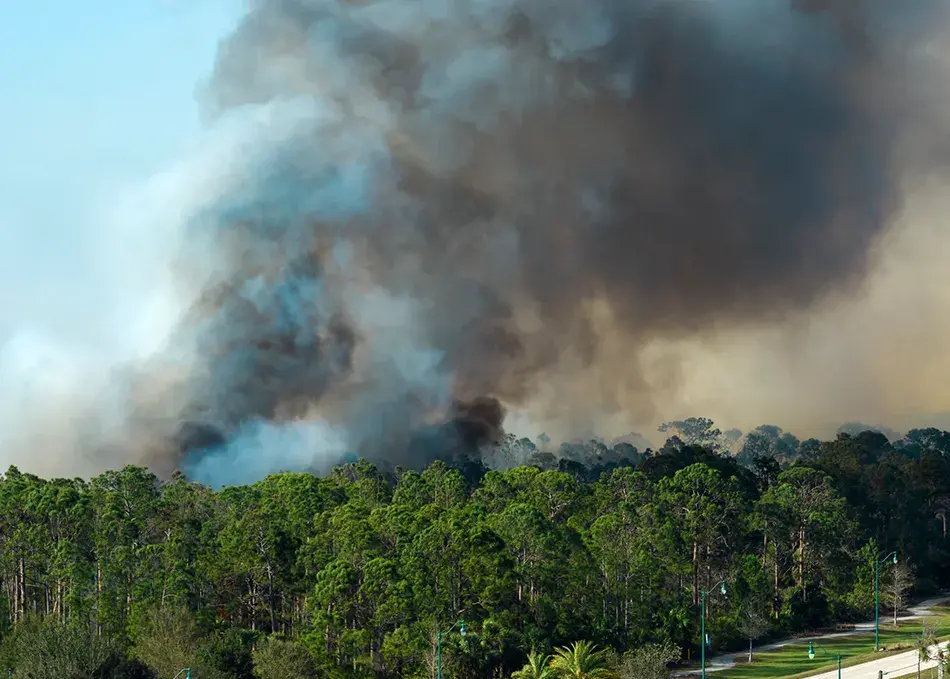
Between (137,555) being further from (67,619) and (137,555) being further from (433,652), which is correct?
(433,652)

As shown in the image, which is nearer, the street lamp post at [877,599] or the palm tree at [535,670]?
the palm tree at [535,670]

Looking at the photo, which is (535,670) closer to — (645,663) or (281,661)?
(645,663)

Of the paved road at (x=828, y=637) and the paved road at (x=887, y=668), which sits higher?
the paved road at (x=828, y=637)

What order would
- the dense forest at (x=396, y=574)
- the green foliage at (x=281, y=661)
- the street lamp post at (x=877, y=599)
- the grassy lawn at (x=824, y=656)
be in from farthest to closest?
the street lamp post at (x=877, y=599) < the grassy lawn at (x=824, y=656) < the dense forest at (x=396, y=574) < the green foliage at (x=281, y=661)

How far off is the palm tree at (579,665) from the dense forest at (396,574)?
2.98 m

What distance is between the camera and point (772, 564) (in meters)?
101

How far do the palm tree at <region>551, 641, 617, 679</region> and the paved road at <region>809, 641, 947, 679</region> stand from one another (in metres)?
16.1

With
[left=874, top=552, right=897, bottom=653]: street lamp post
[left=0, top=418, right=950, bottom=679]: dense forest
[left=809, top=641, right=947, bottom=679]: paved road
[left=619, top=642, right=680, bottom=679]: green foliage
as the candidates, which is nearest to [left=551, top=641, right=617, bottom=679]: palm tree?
[left=619, top=642, right=680, bottom=679]: green foliage

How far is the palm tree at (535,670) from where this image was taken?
214 feet

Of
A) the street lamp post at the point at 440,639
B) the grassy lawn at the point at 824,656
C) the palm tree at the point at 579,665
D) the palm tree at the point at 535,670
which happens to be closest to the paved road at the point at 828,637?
the grassy lawn at the point at 824,656

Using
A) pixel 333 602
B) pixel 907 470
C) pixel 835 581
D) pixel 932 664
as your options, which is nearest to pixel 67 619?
pixel 333 602

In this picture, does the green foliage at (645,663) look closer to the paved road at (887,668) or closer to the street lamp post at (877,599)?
the paved road at (887,668)

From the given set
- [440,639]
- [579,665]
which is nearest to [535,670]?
[579,665]

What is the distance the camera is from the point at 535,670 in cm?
6544
